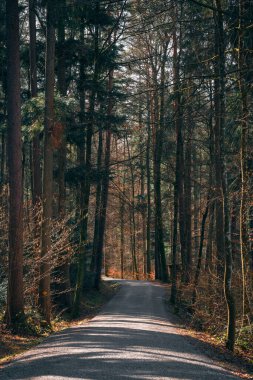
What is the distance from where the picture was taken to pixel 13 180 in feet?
46.9

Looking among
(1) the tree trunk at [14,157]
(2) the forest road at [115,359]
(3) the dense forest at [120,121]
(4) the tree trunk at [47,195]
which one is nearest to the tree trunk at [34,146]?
(3) the dense forest at [120,121]

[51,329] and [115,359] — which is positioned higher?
[115,359]

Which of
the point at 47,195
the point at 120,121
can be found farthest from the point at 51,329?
the point at 120,121

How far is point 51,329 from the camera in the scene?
1641 centimetres

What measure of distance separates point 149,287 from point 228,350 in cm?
2306

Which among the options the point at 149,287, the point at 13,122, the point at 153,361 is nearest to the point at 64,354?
the point at 153,361

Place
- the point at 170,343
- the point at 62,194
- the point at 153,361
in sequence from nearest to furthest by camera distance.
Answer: the point at 153,361, the point at 170,343, the point at 62,194

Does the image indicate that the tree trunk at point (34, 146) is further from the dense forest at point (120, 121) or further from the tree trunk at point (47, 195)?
the tree trunk at point (47, 195)

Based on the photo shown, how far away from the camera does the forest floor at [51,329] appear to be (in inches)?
463

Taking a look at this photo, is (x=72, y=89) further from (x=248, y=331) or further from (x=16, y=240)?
(x=248, y=331)

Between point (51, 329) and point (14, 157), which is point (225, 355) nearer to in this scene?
point (51, 329)

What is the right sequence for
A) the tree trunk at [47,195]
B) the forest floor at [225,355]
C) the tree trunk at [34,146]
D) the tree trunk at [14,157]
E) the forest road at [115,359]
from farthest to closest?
the tree trunk at [34,146] → the tree trunk at [47,195] → the tree trunk at [14,157] → the forest floor at [225,355] → the forest road at [115,359]

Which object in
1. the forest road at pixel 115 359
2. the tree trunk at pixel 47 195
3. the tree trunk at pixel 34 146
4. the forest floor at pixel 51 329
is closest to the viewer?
the forest road at pixel 115 359

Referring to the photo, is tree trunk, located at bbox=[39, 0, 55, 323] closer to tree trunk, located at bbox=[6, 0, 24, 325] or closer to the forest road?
tree trunk, located at bbox=[6, 0, 24, 325]
